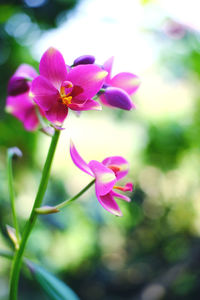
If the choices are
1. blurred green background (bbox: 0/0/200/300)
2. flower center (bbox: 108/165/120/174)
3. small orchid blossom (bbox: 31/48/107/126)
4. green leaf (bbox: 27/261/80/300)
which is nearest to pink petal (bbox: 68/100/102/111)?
small orchid blossom (bbox: 31/48/107/126)

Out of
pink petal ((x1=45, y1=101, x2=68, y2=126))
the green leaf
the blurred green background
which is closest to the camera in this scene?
pink petal ((x1=45, y1=101, x2=68, y2=126))

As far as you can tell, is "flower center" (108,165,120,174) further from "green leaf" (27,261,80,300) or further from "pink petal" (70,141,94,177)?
"green leaf" (27,261,80,300)

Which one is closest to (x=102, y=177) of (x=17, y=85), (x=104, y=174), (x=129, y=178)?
(x=104, y=174)

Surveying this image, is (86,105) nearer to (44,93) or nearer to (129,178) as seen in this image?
(44,93)

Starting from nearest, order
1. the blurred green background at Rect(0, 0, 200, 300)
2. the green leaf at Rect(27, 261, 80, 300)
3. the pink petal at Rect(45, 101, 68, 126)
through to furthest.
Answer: the pink petal at Rect(45, 101, 68, 126), the green leaf at Rect(27, 261, 80, 300), the blurred green background at Rect(0, 0, 200, 300)

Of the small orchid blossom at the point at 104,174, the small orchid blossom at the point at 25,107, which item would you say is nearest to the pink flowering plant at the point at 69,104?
the small orchid blossom at the point at 104,174

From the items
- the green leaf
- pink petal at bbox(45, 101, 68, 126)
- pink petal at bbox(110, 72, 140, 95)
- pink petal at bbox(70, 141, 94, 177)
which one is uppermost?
pink petal at bbox(110, 72, 140, 95)

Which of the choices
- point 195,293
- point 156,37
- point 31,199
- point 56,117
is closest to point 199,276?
point 195,293
